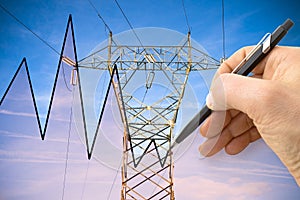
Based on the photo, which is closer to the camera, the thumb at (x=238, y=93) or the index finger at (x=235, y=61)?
the thumb at (x=238, y=93)

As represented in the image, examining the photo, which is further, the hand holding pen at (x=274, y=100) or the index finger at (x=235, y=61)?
the index finger at (x=235, y=61)

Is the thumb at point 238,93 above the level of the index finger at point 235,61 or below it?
below

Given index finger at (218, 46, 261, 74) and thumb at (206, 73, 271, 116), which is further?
index finger at (218, 46, 261, 74)

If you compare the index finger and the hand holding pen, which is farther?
the index finger

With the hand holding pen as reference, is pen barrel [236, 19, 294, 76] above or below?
above

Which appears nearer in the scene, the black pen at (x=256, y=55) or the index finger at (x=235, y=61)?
the black pen at (x=256, y=55)

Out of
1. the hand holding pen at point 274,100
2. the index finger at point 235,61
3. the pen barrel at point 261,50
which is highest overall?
the index finger at point 235,61

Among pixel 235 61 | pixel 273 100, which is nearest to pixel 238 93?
pixel 273 100

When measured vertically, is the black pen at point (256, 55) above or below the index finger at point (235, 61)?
below

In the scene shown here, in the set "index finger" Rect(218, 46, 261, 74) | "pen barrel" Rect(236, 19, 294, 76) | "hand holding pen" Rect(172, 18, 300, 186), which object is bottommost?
"hand holding pen" Rect(172, 18, 300, 186)
